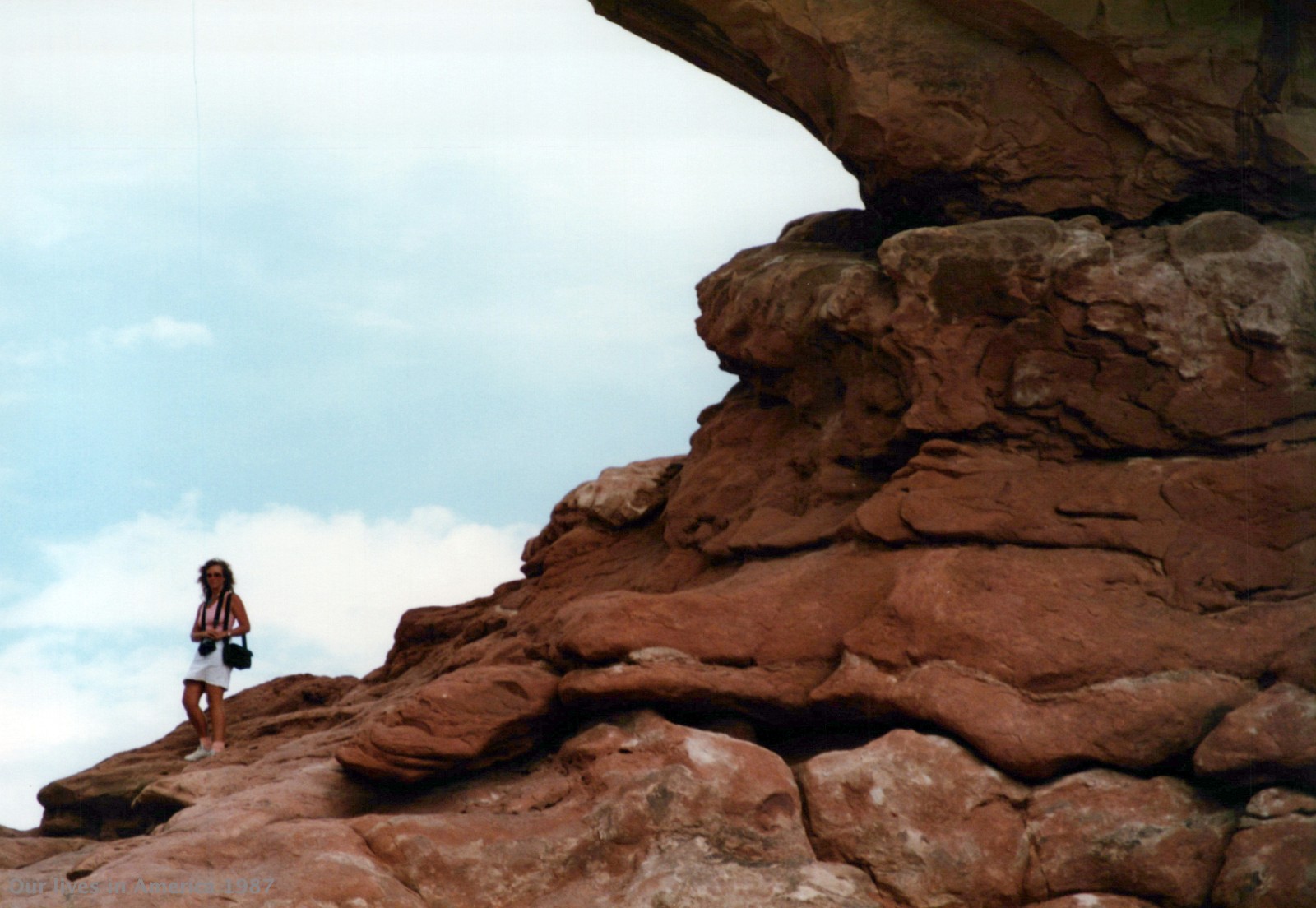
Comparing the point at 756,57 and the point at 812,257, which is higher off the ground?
the point at 756,57

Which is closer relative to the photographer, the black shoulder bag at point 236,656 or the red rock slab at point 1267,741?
the red rock slab at point 1267,741

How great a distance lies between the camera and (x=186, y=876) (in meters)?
6.53

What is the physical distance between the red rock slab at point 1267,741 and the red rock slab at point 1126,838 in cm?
27

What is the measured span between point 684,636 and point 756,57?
13.7ft

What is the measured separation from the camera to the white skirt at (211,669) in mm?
10586

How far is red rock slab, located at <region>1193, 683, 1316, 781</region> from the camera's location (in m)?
6.39

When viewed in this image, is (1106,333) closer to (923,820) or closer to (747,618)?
(747,618)

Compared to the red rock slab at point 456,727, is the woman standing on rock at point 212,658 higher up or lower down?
higher up

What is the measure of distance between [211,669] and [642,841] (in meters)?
5.10

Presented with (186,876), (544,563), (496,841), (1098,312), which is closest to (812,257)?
(1098,312)

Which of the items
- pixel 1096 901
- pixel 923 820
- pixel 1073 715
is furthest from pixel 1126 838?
pixel 923 820

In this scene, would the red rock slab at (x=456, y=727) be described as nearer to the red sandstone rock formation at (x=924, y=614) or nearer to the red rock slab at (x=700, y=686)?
the red sandstone rock formation at (x=924, y=614)

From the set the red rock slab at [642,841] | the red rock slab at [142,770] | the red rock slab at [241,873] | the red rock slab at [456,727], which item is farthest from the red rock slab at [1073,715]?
the red rock slab at [142,770]

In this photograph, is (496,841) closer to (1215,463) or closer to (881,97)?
(1215,463)
